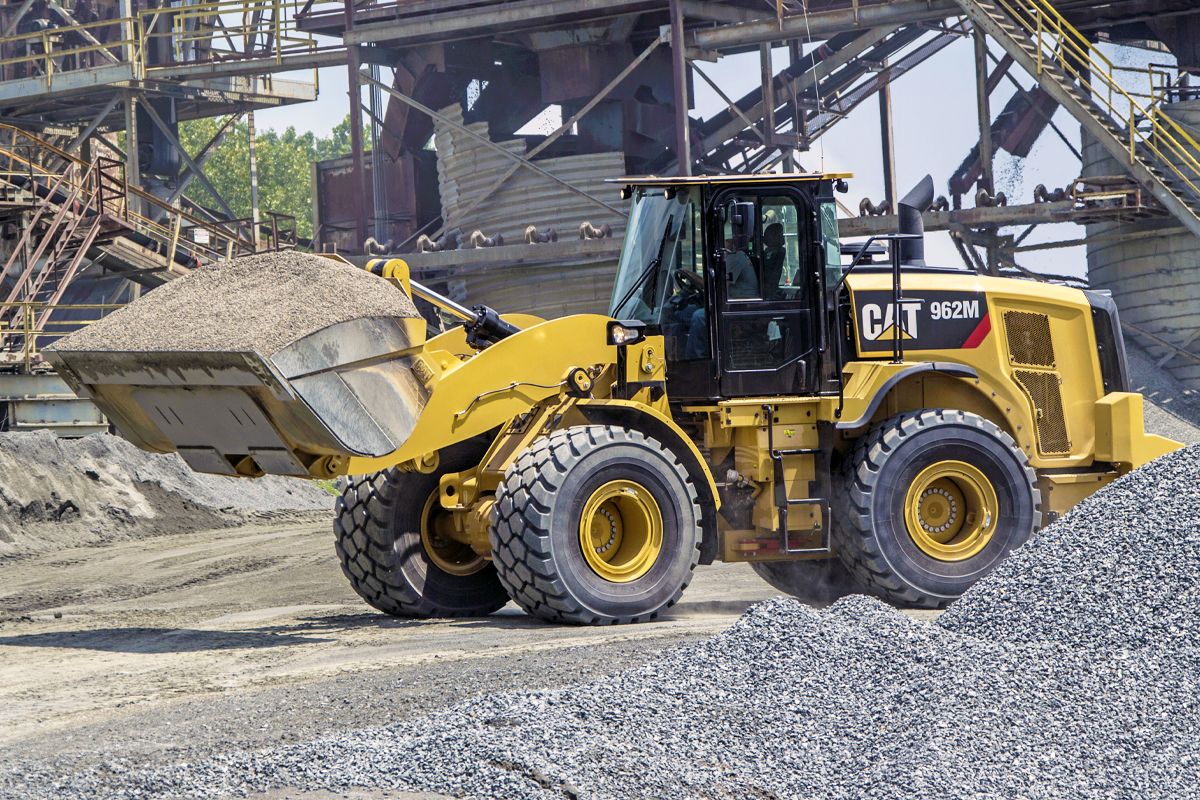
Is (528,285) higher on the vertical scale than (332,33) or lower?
lower

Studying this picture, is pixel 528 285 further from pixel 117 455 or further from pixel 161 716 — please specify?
pixel 161 716

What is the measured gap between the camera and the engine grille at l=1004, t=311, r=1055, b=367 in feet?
35.7

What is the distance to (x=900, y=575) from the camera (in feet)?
33.1

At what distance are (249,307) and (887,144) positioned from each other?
17.9 meters

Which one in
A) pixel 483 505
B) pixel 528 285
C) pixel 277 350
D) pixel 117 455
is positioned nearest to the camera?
pixel 277 350

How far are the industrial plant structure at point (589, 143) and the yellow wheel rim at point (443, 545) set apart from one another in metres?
11.7

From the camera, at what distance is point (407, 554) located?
10.3 meters

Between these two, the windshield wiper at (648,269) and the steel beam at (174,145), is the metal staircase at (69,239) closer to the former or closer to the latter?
the steel beam at (174,145)

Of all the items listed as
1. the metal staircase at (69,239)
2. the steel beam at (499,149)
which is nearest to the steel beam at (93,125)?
the metal staircase at (69,239)

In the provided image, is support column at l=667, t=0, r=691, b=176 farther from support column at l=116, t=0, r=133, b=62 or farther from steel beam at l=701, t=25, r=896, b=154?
support column at l=116, t=0, r=133, b=62

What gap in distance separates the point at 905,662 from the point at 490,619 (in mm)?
3922

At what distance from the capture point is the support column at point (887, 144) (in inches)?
970

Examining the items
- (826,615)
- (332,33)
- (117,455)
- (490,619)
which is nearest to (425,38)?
(332,33)

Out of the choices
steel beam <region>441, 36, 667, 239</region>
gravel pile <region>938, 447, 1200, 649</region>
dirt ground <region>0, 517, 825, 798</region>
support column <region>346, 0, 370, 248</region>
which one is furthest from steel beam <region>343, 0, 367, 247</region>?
gravel pile <region>938, 447, 1200, 649</region>
